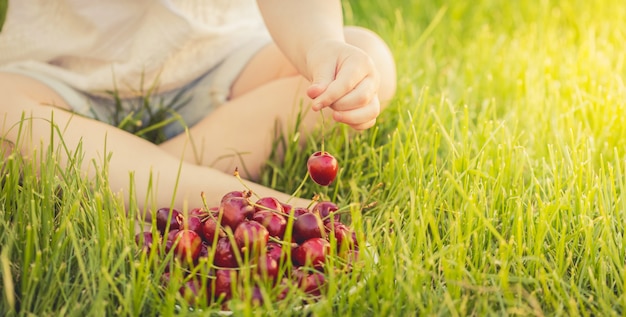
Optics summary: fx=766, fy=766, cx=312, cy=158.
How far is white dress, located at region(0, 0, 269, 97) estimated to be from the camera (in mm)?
1498

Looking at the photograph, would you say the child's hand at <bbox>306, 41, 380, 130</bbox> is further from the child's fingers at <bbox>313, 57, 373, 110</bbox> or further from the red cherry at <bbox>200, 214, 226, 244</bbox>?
the red cherry at <bbox>200, 214, 226, 244</bbox>

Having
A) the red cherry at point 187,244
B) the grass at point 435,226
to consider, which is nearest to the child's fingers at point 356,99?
Result: the grass at point 435,226

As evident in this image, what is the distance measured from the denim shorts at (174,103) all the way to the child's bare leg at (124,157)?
24 centimetres

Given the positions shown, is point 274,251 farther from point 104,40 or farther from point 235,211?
point 104,40

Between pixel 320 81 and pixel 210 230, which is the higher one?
pixel 320 81

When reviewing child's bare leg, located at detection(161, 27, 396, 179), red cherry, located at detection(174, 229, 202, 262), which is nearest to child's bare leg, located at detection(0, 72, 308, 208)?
child's bare leg, located at detection(161, 27, 396, 179)

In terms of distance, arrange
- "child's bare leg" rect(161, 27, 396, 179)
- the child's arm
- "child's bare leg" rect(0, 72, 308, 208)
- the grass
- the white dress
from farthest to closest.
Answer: the white dress → "child's bare leg" rect(161, 27, 396, 179) → "child's bare leg" rect(0, 72, 308, 208) → the child's arm → the grass

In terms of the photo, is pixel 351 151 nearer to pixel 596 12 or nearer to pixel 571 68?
pixel 571 68

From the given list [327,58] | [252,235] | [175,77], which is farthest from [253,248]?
[175,77]

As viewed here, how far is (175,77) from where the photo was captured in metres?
1.55

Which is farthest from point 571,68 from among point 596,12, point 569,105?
point 596,12

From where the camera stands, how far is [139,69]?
1.52 metres

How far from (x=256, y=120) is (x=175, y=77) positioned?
24 cm

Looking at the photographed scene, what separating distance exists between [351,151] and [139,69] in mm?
459
